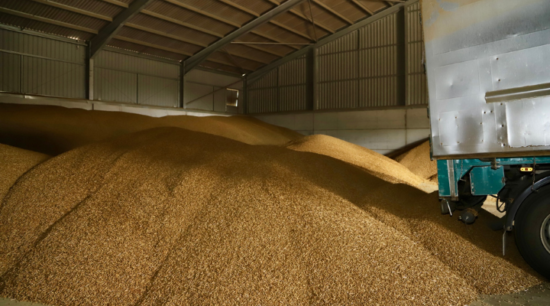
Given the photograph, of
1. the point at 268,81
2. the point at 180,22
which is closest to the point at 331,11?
the point at 268,81

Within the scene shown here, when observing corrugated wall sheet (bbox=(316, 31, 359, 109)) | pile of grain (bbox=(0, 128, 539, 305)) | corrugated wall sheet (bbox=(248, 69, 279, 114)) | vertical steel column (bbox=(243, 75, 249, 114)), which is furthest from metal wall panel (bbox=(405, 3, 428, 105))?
pile of grain (bbox=(0, 128, 539, 305))

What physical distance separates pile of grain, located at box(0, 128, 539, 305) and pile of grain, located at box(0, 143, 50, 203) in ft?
0.85

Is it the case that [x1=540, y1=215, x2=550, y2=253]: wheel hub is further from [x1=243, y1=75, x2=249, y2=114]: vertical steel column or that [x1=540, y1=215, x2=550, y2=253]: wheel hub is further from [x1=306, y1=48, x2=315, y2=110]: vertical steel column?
[x1=243, y1=75, x2=249, y2=114]: vertical steel column

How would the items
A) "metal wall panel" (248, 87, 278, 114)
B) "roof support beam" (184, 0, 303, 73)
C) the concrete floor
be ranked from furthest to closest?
"metal wall panel" (248, 87, 278, 114) → "roof support beam" (184, 0, 303, 73) → the concrete floor

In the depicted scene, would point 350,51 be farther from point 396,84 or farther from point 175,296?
point 175,296

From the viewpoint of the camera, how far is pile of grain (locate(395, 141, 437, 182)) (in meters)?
17.0

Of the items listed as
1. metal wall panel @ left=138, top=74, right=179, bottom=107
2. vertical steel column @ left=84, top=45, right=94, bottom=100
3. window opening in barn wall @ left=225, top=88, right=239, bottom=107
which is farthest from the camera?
window opening in barn wall @ left=225, top=88, right=239, bottom=107

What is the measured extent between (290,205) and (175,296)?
2.47 metres

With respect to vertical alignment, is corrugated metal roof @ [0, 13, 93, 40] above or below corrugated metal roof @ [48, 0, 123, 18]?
below

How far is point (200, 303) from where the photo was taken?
407 cm

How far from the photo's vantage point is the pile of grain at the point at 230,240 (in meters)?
4.32

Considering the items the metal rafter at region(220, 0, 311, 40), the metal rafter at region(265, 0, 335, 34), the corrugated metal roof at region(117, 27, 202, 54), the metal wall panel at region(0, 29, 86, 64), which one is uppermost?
the metal rafter at region(265, 0, 335, 34)

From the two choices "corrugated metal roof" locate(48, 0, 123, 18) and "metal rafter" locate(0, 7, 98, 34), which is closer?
"metal rafter" locate(0, 7, 98, 34)

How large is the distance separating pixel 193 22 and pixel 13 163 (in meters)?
12.7
